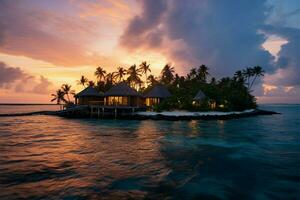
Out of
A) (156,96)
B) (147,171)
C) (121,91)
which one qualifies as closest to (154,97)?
(156,96)

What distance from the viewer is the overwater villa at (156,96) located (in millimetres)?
48094

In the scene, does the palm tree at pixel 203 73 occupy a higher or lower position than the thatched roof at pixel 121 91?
higher

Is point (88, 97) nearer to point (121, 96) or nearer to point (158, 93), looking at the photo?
point (121, 96)

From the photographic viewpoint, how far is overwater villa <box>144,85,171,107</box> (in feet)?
158

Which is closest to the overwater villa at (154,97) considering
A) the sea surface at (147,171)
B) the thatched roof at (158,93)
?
the thatched roof at (158,93)

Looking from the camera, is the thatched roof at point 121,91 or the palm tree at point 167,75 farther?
the palm tree at point 167,75

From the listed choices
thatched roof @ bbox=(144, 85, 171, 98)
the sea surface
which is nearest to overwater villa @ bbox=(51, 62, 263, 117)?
thatched roof @ bbox=(144, 85, 171, 98)

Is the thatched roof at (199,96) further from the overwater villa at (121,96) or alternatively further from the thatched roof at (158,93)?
the overwater villa at (121,96)

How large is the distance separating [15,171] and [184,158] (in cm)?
826

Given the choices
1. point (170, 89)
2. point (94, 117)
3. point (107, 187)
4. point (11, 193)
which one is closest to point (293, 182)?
point (107, 187)

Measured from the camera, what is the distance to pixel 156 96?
157 ft

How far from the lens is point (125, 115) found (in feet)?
134

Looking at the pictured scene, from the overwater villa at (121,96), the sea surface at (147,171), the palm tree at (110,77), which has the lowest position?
the sea surface at (147,171)

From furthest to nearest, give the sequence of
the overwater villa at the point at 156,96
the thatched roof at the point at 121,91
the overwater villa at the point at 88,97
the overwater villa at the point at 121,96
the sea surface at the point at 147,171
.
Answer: the overwater villa at the point at 156,96 → the overwater villa at the point at 88,97 → the overwater villa at the point at 121,96 → the thatched roof at the point at 121,91 → the sea surface at the point at 147,171
